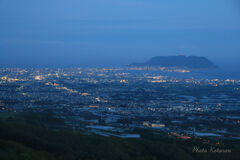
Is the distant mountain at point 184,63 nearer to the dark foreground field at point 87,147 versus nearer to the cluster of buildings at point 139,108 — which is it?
the cluster of buildings at point 139,108

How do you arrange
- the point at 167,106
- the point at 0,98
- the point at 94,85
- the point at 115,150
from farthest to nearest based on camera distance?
the point at 94,85 → the point at 0,98 → the point at 167,106 → the point at 115,150

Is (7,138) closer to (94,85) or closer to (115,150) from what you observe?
(115,150)

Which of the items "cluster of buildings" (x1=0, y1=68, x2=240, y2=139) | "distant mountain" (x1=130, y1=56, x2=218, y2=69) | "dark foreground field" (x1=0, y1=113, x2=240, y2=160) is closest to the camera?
"dark foreground field" (x1=0, y1=113, x2=240, y2=160)

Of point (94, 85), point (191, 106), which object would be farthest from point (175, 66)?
point (191, 106)

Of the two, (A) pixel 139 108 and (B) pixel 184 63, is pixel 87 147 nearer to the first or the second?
(A) pixel 139 108

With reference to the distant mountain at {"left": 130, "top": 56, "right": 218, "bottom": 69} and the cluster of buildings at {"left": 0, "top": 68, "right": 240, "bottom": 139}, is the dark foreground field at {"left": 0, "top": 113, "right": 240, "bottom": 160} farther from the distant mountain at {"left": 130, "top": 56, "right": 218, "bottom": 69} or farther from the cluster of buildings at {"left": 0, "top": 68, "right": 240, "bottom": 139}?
the distant mountain at {"left": 130, "top": 56, "right": 218, "bottom": 69}

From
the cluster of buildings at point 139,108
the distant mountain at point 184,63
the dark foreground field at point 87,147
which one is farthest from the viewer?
the distant mountain at point 184,63

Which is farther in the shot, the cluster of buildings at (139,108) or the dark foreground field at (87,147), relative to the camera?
the cluster of buildings at (139,108)

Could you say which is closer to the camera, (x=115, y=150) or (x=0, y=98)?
(x=115, y=150)

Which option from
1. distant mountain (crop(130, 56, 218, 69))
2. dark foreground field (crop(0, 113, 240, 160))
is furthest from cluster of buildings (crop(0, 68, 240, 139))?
distant mountain (crop(130, 56, 218, 69))

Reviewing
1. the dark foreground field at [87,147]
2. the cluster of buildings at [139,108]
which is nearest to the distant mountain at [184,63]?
the cluster of buildings at [139,108]

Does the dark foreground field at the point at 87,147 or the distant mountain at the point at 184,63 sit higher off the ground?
the distant mountain at the point at 184,63
